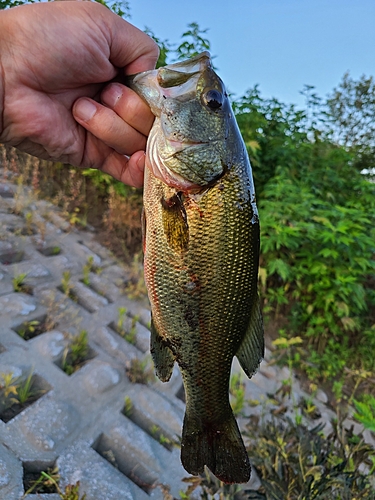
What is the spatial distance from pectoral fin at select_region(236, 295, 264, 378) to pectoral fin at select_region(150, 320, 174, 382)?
284 mm

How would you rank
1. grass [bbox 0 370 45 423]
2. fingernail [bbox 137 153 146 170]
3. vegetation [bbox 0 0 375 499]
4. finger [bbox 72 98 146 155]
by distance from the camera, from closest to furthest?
finger [bbox 72 98 146 155] < fingernail [bbox 137 153 146 170] < grass [bbox 0 370 45 423] < vegetation [bbox 0 0 375 499]

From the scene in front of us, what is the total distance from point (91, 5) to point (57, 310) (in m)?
2.25

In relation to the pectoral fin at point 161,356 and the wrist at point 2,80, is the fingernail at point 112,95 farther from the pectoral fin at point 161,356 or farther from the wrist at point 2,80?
the pectoral fin at point 161,356

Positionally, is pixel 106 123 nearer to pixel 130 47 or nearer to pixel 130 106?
pixel 130 106

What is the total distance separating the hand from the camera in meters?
1.54

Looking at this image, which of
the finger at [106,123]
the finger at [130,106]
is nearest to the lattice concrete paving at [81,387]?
the finger at [106,123]

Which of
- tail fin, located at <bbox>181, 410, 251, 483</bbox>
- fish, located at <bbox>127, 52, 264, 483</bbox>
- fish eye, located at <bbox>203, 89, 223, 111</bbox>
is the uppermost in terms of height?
fish eye, located at <bbox>203, 89, 223, 111</bbox>

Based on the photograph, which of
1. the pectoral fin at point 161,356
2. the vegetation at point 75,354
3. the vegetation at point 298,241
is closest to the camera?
the pectoral fin at point 161,356

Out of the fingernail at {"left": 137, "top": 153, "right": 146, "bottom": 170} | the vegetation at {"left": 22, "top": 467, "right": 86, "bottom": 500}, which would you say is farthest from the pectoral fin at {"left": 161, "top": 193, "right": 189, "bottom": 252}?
the vegetation at {"left": 22, "top": 467, "right": 86, "bottom": 500}

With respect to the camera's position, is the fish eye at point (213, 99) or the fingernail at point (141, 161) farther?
the fingernail at point (141, 161)

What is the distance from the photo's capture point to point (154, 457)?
2.28 metres

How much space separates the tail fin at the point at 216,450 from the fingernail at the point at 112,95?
4.55ft

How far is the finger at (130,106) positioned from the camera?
157 centimetres

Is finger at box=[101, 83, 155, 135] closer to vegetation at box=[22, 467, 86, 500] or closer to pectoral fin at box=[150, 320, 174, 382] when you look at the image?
pectoral fin at box=[150, 320, 174, 382]
